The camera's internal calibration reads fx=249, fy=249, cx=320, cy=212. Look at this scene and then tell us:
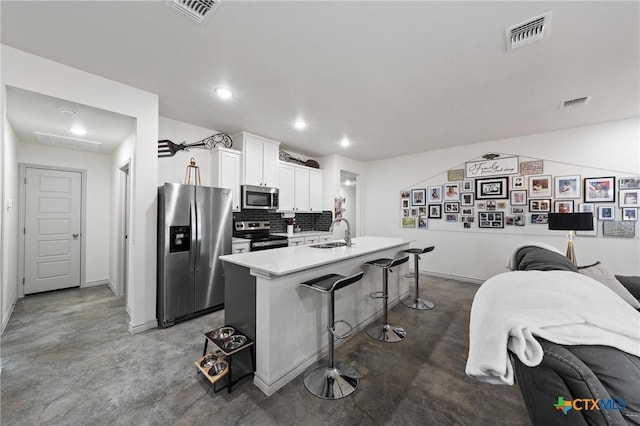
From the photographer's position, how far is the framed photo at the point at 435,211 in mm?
5209

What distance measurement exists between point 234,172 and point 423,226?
4.02 m

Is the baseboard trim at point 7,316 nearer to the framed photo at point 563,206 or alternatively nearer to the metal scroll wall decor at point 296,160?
the metal scroll wall decor at point 296,160

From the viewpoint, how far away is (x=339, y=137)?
4.44 metres

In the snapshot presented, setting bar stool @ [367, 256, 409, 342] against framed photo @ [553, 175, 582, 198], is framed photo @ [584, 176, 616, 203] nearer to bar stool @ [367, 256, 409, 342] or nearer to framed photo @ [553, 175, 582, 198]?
framed photo @ [553, 175, 582, 198]

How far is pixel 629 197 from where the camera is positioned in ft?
11.7

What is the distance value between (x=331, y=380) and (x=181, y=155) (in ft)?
11.6

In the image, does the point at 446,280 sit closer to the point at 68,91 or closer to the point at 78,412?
the point at 78,412

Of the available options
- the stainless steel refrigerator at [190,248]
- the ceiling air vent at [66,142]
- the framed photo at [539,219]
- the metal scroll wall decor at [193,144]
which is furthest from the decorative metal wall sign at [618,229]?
the ceiling air vent at [66,142]

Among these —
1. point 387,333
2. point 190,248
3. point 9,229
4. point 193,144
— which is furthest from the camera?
point 193,144

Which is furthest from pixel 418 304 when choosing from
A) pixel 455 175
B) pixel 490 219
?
pixel 455 175

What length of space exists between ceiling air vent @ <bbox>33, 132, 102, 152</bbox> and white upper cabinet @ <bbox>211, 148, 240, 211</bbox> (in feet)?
6.25

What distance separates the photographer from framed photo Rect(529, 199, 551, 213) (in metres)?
4.12

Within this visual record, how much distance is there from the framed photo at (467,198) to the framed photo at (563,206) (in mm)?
1183

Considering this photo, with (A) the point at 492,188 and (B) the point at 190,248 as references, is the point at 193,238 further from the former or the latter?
(A) the point at 492,188
